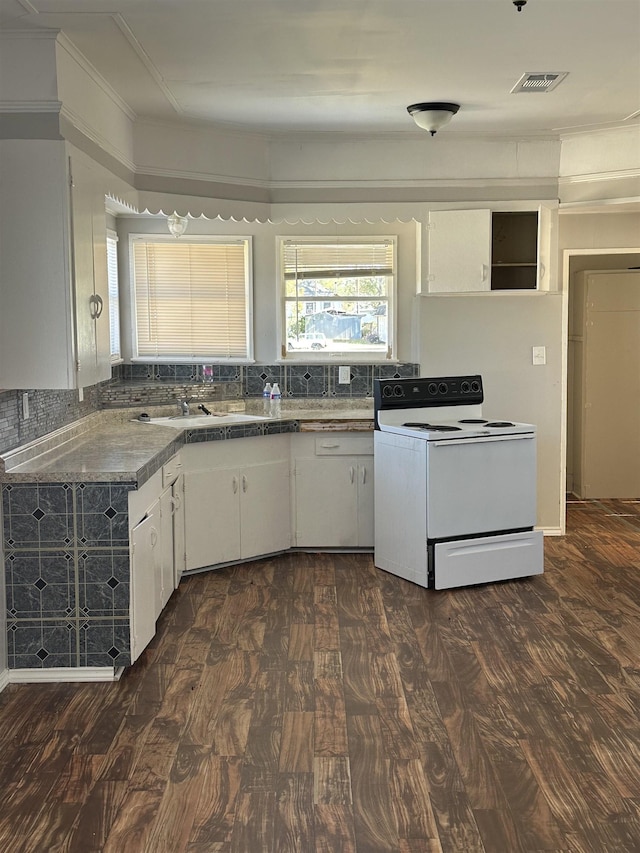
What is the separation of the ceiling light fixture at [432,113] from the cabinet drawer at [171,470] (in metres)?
2.20

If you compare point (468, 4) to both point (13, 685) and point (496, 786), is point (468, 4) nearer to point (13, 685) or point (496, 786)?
point (496, 786)

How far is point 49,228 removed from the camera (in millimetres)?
3615

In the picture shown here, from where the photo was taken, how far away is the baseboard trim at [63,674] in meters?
3.60

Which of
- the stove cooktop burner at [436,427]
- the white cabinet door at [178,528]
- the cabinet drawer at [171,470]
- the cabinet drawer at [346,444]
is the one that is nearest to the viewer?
the cabinet drawer at [171,470]

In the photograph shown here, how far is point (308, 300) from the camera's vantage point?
6086 mm

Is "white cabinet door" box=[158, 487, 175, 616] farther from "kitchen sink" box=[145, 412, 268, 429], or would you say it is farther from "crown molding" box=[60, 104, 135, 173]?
"crown molding" box=[60, 104, 135, 173]

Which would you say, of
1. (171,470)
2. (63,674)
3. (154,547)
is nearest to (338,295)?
(171,470)

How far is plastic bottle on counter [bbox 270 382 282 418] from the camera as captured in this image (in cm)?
571

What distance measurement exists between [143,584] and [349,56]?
2418 mm

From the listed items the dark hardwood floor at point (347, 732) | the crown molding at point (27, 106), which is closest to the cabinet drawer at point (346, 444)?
the dark hardwood floor at point (347, 732)

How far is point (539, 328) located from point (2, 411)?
366 cm

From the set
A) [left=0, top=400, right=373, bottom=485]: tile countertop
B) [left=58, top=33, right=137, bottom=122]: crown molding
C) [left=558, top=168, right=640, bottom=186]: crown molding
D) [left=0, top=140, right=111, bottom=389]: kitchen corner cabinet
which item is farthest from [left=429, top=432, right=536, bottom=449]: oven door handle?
[left=58, top=33, right=137, bottom=122]: crown molding

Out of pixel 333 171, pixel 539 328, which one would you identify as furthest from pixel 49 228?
pixel 539 328

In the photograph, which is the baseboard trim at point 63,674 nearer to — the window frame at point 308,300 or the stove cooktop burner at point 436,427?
the stove cooktop burner at point 436,427
